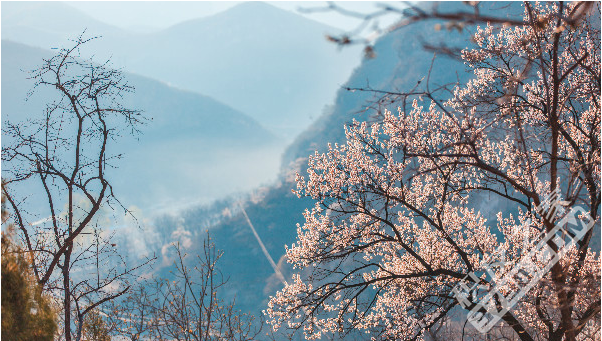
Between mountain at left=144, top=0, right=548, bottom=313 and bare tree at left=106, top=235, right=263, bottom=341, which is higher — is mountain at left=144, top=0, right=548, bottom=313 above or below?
above

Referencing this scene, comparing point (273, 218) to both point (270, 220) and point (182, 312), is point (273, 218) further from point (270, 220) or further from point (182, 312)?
point (182, 312)

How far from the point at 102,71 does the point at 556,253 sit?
5832mm

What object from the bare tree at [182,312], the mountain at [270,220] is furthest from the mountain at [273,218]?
the bare tree at [182,312]

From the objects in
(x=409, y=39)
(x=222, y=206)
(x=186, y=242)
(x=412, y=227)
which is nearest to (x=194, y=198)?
(x=222, y=206)

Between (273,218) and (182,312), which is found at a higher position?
(273,218)

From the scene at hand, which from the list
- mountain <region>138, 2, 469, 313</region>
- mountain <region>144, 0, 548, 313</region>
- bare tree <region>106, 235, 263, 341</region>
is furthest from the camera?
mountain <region>138, 2, 469, 313</region>

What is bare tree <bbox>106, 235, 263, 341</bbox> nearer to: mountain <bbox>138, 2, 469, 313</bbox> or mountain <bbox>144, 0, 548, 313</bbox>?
mountain <bbox>144, 0, 548, 313</bbox>

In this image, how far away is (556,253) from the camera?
526 centimetres

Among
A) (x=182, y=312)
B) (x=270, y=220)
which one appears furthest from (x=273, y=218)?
(x=182, y=312)

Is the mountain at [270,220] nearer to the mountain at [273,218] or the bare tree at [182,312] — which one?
the mountain at [273,218]

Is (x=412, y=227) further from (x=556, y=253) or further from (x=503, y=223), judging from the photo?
(x=556, y=253)

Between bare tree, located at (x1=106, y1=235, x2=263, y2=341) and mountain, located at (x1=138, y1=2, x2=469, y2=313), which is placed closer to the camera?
bare tree, located at (x1=106, y1=235, x2=263, y2=341)

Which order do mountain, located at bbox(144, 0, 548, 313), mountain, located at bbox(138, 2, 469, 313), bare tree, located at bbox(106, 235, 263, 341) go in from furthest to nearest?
mountain, located at bbox(138, 2, 469, 313), mountain, located at bbox(144, 0, 548, 313), bare tree, located at bbox(106, 235, 263, 341)

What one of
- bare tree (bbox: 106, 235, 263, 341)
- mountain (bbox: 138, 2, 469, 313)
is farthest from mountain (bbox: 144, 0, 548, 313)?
bare tree (bbox: 106, 235, 263, 341)
